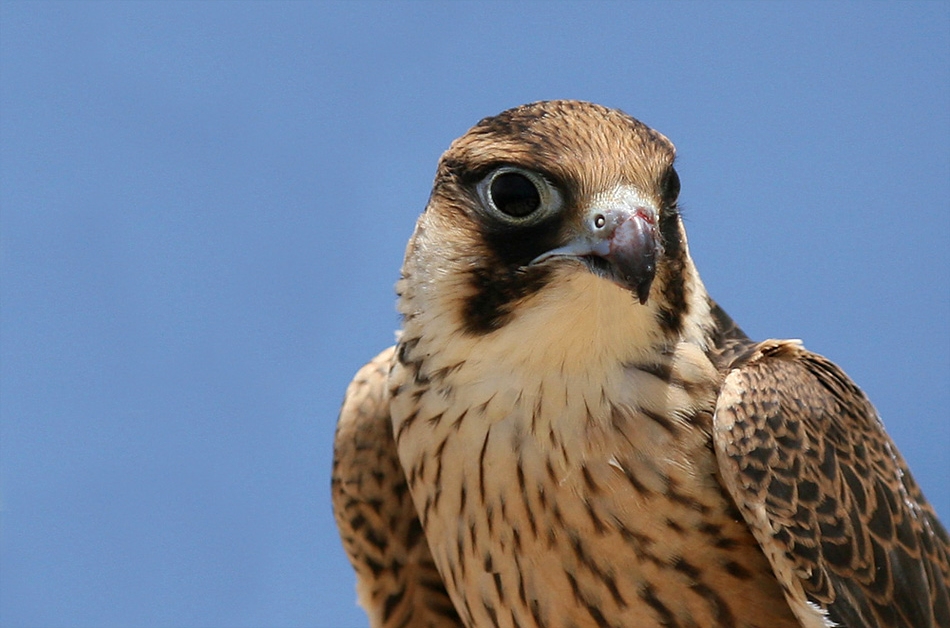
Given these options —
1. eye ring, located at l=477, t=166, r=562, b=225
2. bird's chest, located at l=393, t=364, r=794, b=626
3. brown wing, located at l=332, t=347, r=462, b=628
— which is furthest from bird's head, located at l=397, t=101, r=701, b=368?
brown wing, located at l=332, t=347, r=462, b=628

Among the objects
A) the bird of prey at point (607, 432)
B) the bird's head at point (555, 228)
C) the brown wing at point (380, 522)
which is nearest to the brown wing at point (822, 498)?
the bird of prey at point (607, 432)

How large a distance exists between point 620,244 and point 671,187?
1.06 feet

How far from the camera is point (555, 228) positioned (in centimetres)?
191

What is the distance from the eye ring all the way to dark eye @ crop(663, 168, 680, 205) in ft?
0.75

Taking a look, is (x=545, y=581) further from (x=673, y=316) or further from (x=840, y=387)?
(x=840, y=387)

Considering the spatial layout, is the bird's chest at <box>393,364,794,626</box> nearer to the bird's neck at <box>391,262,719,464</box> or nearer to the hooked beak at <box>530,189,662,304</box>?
the bird's neck at <box>391,262,719,464</box>

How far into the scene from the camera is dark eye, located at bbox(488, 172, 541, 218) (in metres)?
1.94

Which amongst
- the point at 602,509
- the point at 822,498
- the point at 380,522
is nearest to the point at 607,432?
the point at 602,509

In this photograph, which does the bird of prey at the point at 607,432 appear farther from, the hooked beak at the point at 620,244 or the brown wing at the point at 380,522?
the brown wing at the point at 380,522

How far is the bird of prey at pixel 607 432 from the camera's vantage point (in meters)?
1.96

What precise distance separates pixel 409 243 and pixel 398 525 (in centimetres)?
71

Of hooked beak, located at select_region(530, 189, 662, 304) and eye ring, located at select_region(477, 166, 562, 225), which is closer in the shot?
hooked beak, located at select_region(530, 189, 662, 304)

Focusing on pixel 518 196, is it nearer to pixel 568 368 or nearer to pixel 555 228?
pixel 555 228

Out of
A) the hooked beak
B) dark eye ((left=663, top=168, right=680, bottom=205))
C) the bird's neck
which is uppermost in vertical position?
dark eye ((left=663, top=168, right=680, bottom=205))
